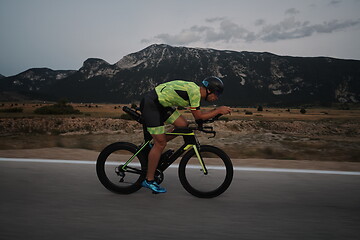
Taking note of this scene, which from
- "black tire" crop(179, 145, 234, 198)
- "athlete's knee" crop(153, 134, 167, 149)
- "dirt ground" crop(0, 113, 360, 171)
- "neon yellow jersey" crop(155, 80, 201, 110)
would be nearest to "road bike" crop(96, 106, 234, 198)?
"black tire" crop(179, 145, 234, 198)

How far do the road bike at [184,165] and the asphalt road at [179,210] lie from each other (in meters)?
0.13

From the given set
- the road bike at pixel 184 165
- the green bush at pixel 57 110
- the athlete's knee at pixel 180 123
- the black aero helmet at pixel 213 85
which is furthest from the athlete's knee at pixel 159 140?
the green bush at pixel 57 110

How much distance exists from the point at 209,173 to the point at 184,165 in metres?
0.33

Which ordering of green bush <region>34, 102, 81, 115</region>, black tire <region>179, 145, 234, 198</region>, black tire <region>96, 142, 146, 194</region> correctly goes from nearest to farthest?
black tire <region>179, 145, 234, 198</region> → black tire <region>96, 142, 146, 194</region> → green bush <region>34, 102, 81, 115</region>

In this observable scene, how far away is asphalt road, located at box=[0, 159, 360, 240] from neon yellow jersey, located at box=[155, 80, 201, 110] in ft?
3.49

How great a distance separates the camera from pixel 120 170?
3486 mm

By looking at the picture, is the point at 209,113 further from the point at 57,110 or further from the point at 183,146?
the point at 57,110

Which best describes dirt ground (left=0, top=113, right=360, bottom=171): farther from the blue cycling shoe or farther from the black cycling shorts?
the black cycling shorts

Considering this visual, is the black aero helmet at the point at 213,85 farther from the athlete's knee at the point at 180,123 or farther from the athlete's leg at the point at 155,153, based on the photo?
the athlete's leg at the point at 155,153


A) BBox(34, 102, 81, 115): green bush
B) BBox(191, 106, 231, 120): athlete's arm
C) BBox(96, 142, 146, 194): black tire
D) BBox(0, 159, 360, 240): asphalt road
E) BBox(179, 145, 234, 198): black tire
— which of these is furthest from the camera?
BBox(34, 102, 81, 115): green bush

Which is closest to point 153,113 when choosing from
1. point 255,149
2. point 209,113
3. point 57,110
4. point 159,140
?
point 159,140

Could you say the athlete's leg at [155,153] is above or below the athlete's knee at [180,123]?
below

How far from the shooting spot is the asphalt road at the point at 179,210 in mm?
2309

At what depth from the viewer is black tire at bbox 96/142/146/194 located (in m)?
3.37
